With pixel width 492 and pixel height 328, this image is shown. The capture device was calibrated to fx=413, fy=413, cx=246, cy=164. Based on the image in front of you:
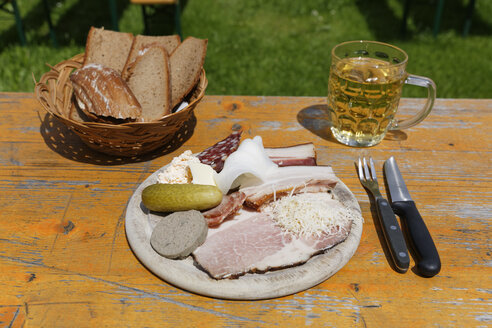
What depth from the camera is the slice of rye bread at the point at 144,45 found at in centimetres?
207

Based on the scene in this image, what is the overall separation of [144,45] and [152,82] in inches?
11.9

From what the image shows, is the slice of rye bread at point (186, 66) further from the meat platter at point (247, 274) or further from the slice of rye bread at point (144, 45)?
the meat platter at point (247, 274)

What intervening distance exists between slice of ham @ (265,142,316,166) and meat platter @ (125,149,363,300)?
376 mm

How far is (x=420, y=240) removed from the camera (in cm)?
136

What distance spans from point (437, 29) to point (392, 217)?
4976 millimetres

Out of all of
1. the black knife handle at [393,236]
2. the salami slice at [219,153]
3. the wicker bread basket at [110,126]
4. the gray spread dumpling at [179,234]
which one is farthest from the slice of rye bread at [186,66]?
the black knife handle at [393,236]

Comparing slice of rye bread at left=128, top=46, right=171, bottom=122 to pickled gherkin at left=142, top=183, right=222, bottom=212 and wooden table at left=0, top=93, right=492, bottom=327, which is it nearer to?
wooden table at left=0, top=93, right=492, bottom=327

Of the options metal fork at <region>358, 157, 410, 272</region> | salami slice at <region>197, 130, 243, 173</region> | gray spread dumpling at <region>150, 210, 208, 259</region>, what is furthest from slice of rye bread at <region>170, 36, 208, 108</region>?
metal fork at <region>358, 157, 410, 272</region>

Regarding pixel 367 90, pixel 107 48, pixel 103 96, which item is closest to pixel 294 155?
pixel 367 90

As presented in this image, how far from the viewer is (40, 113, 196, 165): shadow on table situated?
1.85 meters

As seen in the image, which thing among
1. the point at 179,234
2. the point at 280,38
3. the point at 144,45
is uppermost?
the point at 144,45

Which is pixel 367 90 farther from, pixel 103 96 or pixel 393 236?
pixel 103 96

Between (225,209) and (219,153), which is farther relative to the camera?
(219,153)

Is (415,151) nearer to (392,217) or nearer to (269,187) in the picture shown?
(392,217)
